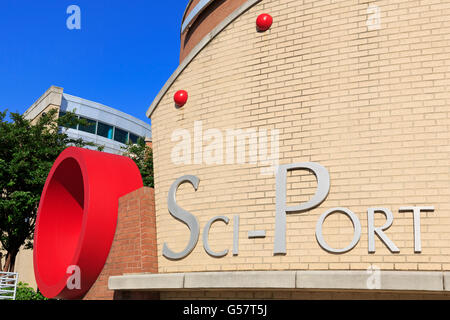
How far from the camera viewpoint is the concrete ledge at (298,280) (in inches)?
281

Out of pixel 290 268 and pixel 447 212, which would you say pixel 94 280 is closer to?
pixel 290 268

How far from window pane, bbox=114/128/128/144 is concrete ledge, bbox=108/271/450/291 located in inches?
1426

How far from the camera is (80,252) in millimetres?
10688

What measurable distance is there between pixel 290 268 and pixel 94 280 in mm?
4557

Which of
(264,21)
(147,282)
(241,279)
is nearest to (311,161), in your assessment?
(241,279)

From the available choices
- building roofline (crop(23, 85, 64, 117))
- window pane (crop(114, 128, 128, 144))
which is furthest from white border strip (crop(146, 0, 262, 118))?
window pane (crop(114, 128, 128, 144))

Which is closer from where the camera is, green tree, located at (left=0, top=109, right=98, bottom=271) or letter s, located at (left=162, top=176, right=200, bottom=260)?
letter s, located at (left=162, top=176, right=200, bottom=260)

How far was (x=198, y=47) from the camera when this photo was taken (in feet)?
35.4

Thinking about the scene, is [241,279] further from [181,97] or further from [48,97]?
[48,97]

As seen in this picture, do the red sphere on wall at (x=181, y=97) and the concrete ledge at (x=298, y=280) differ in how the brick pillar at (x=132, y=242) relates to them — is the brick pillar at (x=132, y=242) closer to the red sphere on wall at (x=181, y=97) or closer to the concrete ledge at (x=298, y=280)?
the concrete ledge at (x=298, y=280)

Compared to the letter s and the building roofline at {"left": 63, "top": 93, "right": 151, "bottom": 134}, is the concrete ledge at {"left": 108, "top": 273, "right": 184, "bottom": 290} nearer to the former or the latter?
the letter s

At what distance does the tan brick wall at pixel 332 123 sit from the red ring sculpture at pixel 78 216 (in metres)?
1.32

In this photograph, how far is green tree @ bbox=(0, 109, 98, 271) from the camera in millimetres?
19875

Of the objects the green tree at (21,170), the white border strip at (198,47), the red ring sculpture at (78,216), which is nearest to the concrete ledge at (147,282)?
the red ring sculpture at (78,216)
